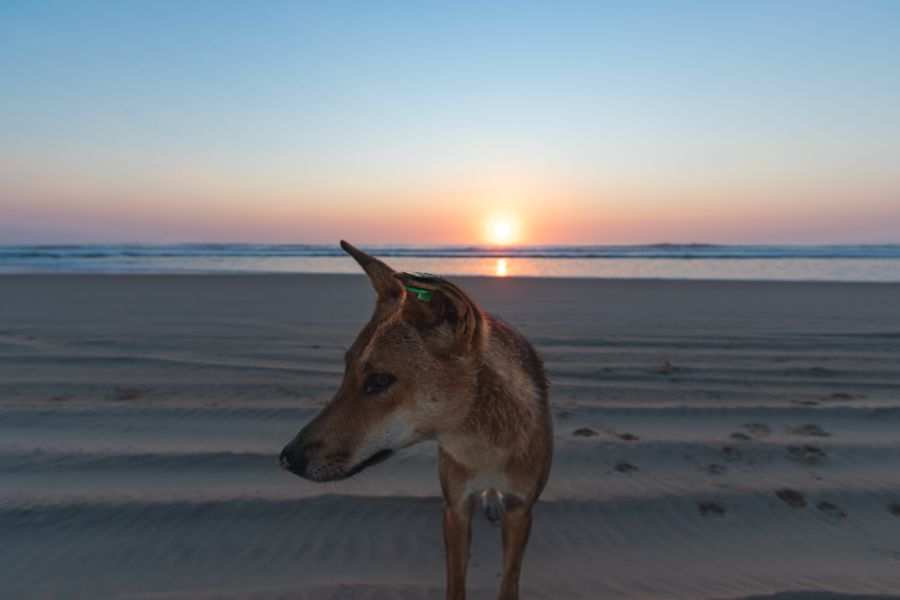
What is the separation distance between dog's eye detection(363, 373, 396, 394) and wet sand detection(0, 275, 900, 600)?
1224 millimetres

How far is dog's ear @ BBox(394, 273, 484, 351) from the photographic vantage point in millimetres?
2184

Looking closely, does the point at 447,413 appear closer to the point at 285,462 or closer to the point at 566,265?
the point at 285,462

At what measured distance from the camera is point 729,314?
10.4 metres

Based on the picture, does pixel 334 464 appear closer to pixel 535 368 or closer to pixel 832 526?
pixel 535 368

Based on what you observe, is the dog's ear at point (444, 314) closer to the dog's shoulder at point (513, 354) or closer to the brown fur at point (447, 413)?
the brown fur at point (447, 413)

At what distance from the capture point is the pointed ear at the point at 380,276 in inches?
100

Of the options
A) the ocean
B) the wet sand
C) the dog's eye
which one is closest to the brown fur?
the dog's eye

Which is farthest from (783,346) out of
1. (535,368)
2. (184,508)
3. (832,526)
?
(184,508)

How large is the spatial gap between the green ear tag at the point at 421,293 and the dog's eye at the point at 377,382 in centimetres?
36

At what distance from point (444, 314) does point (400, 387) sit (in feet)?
1.20

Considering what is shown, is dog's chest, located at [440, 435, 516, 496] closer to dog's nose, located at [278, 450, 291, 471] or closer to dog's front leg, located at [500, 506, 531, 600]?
Answer: dog's front leg, located at [500, 506, 531, 600]

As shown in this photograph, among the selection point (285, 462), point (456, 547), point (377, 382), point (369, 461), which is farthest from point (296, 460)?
point (456, 547)

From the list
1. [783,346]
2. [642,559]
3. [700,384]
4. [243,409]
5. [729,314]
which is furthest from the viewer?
[729,314]

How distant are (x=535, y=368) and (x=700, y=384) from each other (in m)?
3.76
